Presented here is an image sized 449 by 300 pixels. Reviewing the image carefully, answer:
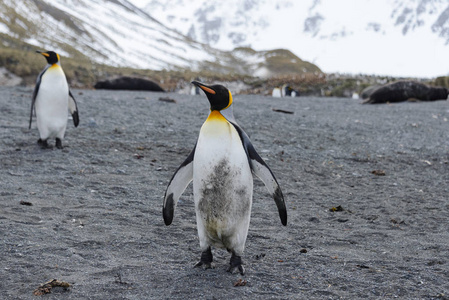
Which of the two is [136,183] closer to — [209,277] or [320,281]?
[209,277]

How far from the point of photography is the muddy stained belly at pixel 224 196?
3.19 m

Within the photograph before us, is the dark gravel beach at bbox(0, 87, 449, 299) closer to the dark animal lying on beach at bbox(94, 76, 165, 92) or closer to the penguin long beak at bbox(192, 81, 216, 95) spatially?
the penguin long beak at bbox(192, 81, 216, 95)

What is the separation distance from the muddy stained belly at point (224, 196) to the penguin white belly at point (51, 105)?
4170 millimetres

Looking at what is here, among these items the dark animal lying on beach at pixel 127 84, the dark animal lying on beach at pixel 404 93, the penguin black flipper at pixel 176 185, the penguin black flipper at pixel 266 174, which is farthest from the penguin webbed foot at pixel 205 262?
the dark animal lying on beach at pixel 127 84

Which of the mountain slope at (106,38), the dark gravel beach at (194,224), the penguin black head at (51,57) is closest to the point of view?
the dark gravel beach at (194,224)

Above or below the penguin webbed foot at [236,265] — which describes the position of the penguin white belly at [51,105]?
above

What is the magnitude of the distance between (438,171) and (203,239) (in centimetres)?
469

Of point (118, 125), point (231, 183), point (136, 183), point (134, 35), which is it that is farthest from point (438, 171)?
point (134, 35)

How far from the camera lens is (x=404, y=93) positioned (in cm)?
1605

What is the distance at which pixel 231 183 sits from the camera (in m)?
3.20

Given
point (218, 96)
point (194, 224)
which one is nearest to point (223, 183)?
point (218, 96)

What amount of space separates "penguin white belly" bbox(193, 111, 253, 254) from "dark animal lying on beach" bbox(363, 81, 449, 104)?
523 inches

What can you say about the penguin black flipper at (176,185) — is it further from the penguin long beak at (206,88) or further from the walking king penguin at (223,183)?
the penguin long beak at (206,88)

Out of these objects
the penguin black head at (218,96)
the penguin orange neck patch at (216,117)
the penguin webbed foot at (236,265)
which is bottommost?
the penguin webbed foot at (236,265)
